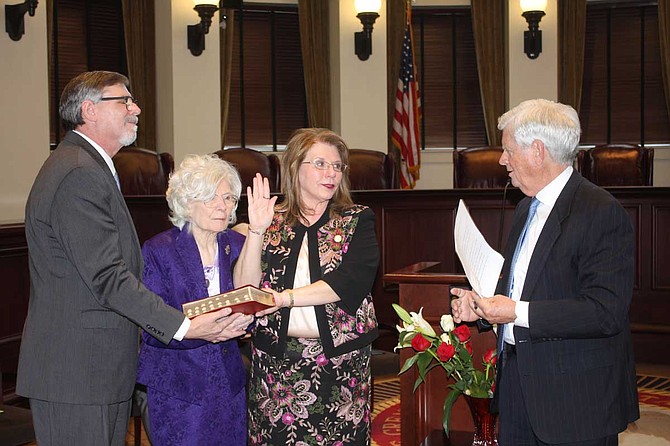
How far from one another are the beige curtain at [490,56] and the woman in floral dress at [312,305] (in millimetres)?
7227

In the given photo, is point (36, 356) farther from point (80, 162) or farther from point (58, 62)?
point (58, 62)

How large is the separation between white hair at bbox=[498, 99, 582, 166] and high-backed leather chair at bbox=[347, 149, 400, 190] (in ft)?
16.3

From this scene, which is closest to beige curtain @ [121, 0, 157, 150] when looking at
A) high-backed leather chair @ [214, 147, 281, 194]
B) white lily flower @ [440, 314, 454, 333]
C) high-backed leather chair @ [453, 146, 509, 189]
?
high-backed leather chair @ [214, 147, 281, 194]

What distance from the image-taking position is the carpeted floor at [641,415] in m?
4.34

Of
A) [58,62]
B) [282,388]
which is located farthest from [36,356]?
[58,62]

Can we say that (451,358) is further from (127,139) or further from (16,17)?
(16,17)

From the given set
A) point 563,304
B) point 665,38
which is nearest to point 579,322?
point 563,304

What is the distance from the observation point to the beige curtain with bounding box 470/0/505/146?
9734 millimetres

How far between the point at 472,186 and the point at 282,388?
4955 mm

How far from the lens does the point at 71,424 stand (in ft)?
7.62

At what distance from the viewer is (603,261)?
213cm

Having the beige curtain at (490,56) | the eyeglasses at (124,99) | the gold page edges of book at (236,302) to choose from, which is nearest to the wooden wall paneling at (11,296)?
the eyeglasses at (124,99)

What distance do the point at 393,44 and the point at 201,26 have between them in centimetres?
241

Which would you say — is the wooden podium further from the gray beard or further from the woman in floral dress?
the gray beard
